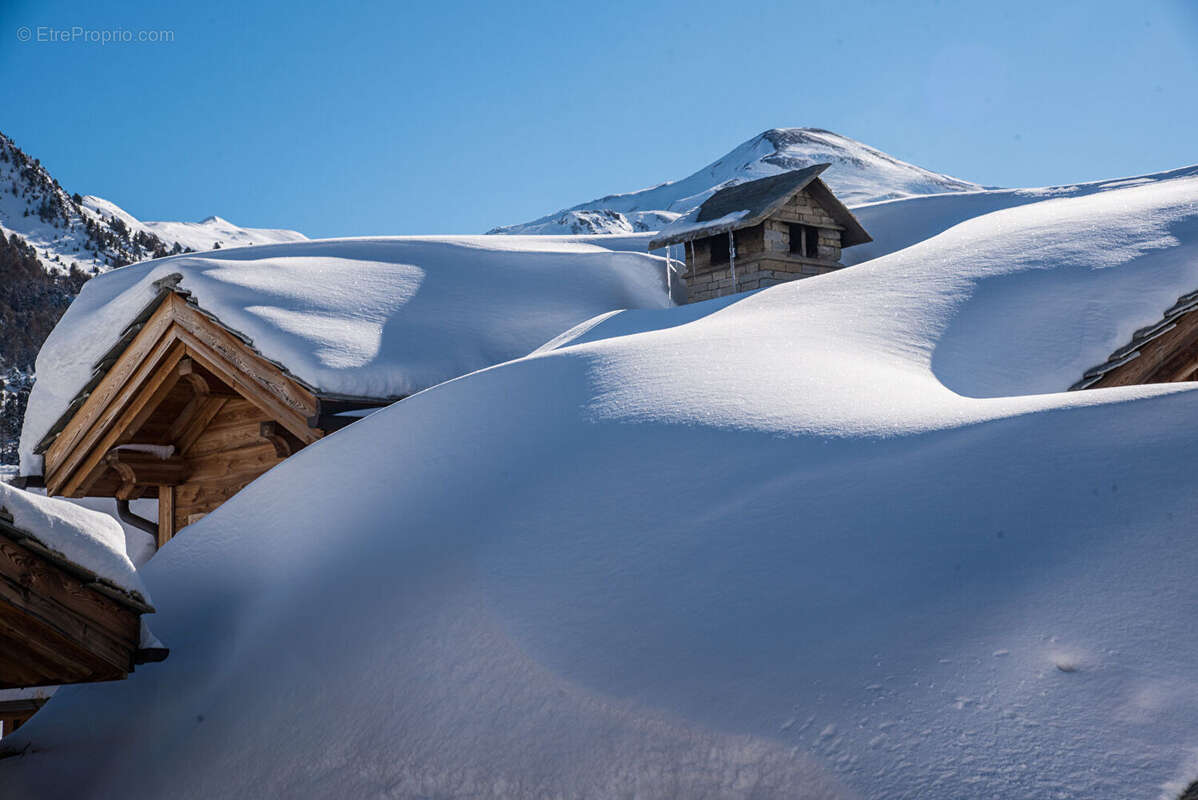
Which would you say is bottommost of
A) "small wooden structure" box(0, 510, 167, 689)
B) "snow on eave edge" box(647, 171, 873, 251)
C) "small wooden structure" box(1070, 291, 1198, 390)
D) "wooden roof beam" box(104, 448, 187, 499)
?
"wooden roof beam" box(104, 448, 187, 499)

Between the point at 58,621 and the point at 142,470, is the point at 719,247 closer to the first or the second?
the point at 142,470

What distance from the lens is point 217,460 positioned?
387 inches

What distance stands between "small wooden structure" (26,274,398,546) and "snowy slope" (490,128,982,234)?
61.7 feet

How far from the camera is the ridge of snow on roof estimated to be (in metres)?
8.25

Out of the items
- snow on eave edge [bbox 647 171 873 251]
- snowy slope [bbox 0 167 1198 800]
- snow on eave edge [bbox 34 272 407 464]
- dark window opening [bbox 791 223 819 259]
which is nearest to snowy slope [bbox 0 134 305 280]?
snow on eave edge [bbox 647 171 873 251]

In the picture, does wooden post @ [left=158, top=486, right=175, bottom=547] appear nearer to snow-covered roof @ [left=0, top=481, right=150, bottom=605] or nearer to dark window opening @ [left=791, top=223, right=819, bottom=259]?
snow-covered roof @ [left=0, top=481, right=150, bottom=605]

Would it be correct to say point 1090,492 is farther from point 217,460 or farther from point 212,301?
point 217,460

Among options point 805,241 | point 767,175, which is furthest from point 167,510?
point 767,175

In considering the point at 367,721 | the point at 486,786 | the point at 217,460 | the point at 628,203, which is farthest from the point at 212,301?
the point at 628,203

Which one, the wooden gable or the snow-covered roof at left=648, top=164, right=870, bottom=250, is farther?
the snow-covered roof at left=648, top=164, right=870, bottom=250

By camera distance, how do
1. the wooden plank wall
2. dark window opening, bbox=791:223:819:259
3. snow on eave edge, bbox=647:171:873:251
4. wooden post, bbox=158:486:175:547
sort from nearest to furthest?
1. the wooden plank wall
2. wooden post, bbox=158:486:175:547
3. snow on eave edge, bbox=647:171:873:251
4. dark window opening, bbox=791:223:819:259

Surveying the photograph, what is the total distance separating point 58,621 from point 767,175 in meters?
44.2

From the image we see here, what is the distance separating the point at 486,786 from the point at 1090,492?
2.17 metres

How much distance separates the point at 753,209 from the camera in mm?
13008
